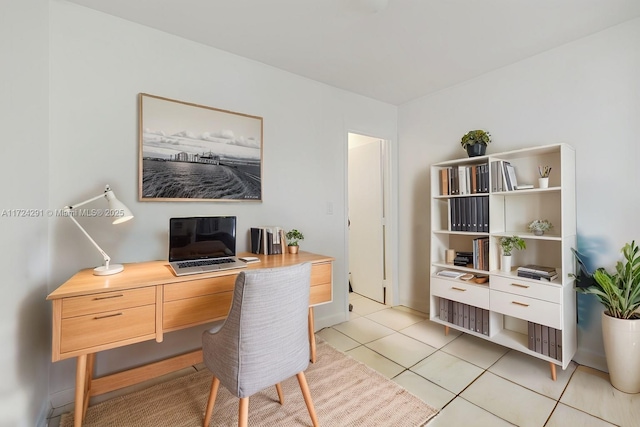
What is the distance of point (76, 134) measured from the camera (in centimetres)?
181

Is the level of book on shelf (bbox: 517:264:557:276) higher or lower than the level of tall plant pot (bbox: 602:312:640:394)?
higher

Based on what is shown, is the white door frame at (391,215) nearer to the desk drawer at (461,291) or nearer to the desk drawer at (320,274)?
the desk drawer at (461,291)

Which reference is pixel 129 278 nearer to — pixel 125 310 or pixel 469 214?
pixel 125 310

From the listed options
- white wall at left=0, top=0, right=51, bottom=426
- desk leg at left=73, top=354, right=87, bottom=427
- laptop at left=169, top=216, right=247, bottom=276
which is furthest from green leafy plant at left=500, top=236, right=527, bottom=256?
white wall at left=0, top=0, right=51, bottom=426

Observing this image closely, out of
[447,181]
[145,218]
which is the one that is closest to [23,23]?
[145,218]

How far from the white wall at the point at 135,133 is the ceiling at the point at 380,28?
14cm

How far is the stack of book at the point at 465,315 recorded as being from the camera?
2.43m

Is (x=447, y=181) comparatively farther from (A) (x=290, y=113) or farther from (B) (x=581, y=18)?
(A) (x=290, y=113)

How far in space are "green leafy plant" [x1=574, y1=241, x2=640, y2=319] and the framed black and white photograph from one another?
8.32ft

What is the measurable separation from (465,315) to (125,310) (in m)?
2.56

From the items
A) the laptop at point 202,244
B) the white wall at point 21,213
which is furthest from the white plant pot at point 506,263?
the white wall at point 21,213

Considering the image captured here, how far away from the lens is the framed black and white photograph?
6.64 feet

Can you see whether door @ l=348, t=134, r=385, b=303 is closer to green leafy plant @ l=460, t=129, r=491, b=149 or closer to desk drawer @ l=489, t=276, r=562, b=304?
green leafy plant @ l=460, t=129, r=491, b=149

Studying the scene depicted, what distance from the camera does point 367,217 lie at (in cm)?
377
